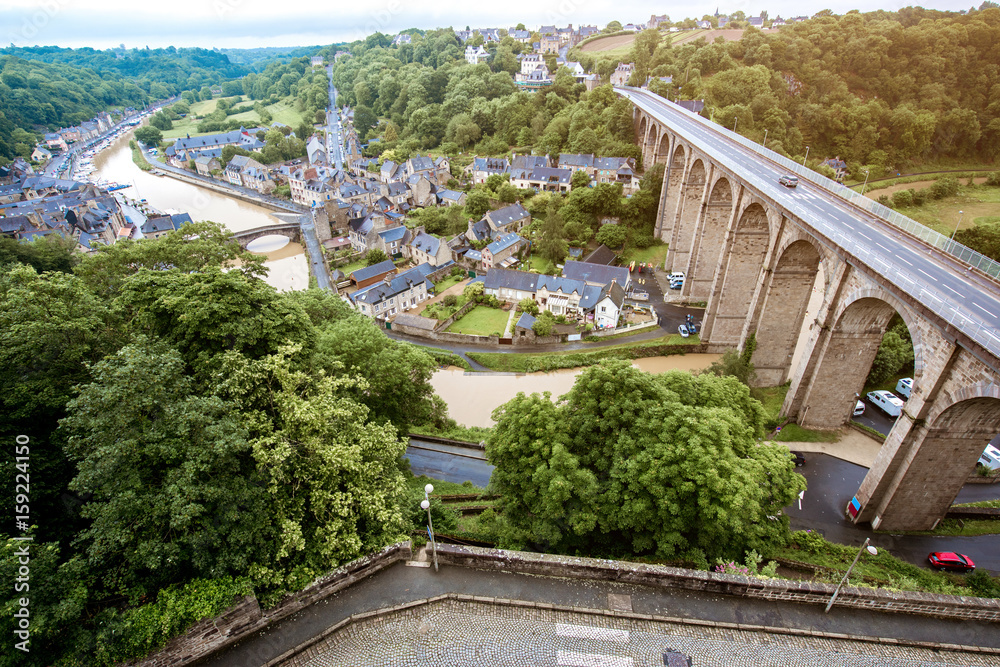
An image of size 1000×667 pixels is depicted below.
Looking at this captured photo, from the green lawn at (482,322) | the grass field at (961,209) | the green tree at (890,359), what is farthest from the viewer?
the grass field at (961,209)

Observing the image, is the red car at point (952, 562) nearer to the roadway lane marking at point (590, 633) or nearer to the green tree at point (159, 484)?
the roadway lane marking at point (590, 633)

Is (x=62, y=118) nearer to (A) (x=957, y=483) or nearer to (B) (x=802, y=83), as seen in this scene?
(B) (x=802, y=83)

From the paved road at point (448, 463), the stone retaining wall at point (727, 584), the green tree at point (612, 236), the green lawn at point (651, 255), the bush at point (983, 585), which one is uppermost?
the stone retaining wall at point (727, 584)

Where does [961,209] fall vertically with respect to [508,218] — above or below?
above

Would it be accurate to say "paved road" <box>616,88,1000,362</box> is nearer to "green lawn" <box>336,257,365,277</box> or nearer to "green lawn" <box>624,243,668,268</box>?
"green lawn" <box>624,243,668,268</box>

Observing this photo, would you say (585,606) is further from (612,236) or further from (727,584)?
(612,236)

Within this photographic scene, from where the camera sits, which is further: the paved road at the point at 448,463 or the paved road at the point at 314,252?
the paved road at the point at 314,252


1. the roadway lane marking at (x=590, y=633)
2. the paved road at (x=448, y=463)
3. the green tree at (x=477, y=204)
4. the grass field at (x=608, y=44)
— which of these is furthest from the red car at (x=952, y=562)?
the grass field at (x=608, y=44)

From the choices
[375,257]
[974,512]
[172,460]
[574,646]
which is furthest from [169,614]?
[375,257]
